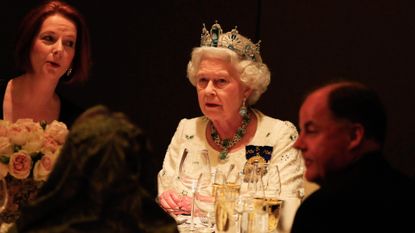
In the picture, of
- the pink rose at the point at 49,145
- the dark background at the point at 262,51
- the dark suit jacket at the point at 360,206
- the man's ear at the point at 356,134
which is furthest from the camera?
the dark background at the point at 262,51

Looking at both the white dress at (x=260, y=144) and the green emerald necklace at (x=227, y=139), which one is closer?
the white dress at (x=260, y=144)

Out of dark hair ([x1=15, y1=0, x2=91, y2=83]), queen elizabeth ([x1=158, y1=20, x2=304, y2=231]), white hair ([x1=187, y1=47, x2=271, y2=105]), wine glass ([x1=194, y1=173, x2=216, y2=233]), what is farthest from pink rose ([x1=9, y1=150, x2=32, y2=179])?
white hair ([x1=187, y1=47, x2=271, y2=105])

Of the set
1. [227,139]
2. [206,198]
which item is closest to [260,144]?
[227,139]

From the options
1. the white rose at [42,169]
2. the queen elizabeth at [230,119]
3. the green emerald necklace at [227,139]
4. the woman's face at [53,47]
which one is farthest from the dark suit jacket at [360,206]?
the woman's face at [53,47]

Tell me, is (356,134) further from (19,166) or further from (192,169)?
(19,166)

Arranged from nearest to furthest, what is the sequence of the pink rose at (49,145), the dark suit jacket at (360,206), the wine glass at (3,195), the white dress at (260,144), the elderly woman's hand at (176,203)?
the dark suit jacket at (360,206) → the wine glass at (3,195) → the pink rose at (49,145) → the elderly woman's hand at (176,203) → the white dress at (260,144)

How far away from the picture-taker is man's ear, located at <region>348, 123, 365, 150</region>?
4.81 ft

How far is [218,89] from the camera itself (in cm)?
301

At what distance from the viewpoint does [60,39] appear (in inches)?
114

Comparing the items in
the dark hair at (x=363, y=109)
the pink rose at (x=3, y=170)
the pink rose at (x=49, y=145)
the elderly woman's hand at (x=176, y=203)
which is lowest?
the elderly woman's hand at (x=176, y=203)

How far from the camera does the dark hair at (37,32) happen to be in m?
2.92

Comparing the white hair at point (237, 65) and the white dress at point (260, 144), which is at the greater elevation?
the white hair at point (237, 65)

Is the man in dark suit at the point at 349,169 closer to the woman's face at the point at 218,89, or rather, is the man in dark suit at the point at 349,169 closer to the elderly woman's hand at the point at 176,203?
the elderly woman's hand at the point at 176,203

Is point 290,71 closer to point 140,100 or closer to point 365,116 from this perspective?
point 140,100
